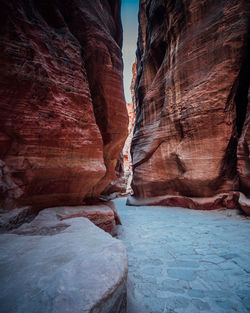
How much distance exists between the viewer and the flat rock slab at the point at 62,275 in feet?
3.28

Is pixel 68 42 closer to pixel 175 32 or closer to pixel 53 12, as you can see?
pixel 53 12

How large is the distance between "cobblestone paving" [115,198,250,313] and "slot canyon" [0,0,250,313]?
0.06 feet

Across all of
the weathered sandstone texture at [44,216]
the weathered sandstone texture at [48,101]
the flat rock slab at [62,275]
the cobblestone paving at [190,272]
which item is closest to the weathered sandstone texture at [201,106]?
the cobblestone paving at [190,272]

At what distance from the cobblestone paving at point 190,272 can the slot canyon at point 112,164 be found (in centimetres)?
2

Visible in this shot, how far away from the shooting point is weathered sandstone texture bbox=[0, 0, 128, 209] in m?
3.40

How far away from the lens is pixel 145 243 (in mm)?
3709

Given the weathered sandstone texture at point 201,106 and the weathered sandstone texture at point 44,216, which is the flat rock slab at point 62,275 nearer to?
the weathered sandstone texture at point 44,216

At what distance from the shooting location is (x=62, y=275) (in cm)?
125

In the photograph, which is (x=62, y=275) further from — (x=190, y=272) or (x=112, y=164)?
(x=112, y=164)

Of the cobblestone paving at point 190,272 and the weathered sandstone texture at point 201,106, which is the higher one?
the weathered sandstone texture at point 201,106

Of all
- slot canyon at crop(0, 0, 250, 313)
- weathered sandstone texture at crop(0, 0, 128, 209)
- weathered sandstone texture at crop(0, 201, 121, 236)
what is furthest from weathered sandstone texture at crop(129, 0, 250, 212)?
weathered sandstone texture at crop(0, 201, 121, 236)

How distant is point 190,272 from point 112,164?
5532 mm

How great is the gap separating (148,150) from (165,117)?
246 cm

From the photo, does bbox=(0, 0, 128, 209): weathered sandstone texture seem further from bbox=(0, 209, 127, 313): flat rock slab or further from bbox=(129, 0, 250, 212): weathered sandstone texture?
bbox=(129, 0, 250, 212): weathered sandstone texture
